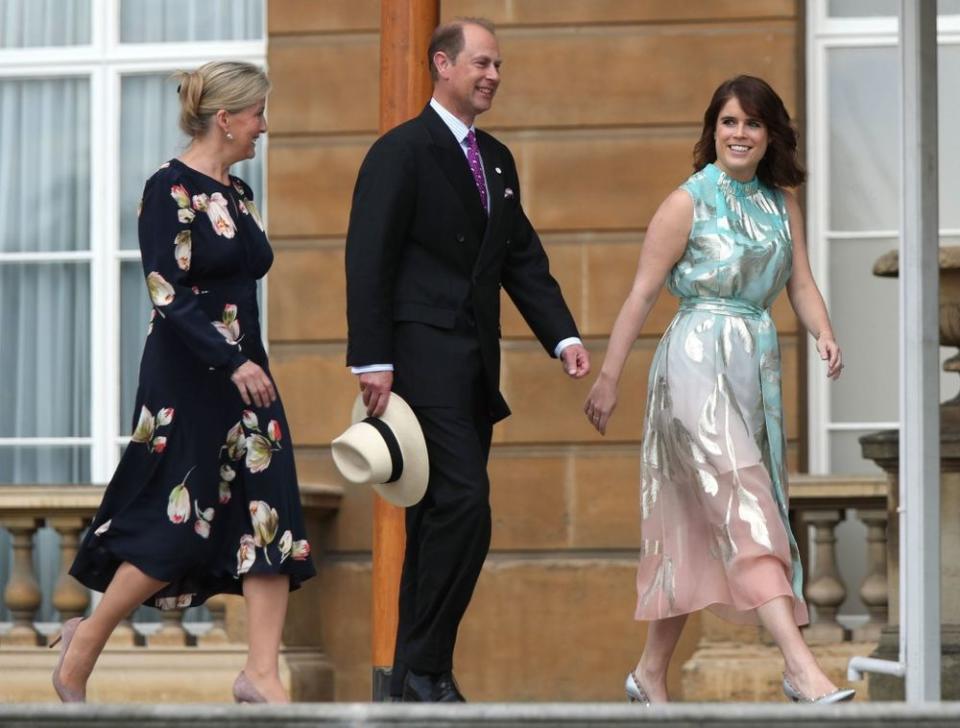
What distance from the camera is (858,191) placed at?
31.9 feet

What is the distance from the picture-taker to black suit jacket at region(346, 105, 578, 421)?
5.88m

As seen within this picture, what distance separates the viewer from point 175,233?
5.88m

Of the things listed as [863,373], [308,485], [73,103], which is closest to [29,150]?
[73,103]

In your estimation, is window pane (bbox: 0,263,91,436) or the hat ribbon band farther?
window pane (bbox: 0,263,91,436)

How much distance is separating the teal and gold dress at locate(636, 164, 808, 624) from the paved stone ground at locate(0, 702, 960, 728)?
8.01 ft

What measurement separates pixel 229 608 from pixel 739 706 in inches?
234

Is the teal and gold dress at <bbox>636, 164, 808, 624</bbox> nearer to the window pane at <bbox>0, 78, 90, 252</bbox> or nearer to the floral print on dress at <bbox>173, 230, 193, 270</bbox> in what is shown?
the floral print on dress at <bbox>173, 230, 193, 270</bbox>

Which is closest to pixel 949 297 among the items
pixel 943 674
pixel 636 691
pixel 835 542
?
pixel 943 674

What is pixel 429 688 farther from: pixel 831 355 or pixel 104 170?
pixel 104 170

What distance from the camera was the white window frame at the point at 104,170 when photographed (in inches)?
400

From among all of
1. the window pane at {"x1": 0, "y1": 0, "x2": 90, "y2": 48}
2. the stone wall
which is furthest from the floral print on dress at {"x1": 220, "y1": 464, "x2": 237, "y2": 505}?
the window pane at {"x1": 0, "y1": 0, "x2": 90, "y2": 48}

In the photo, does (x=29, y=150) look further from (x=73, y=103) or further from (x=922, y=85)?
(x=922, y=85)

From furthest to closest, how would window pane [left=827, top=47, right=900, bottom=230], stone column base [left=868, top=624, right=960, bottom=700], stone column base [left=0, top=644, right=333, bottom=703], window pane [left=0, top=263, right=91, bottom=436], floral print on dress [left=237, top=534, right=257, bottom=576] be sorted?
1. window pane [left=0, top=263, right=91, bottom=436]
2. window pane [left=827, top=47, right=900, bottom=230]
3. stone column base [left=0, top=644, right=333, bottom=703]
4. stone column base [left=868, top=624, right=960, bottom=700]
5. floral print on dress [left=237, top=534, right=257, bottom=576]

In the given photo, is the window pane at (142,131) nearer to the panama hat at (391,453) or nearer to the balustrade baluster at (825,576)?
the balustrade baluster at (825,576)
